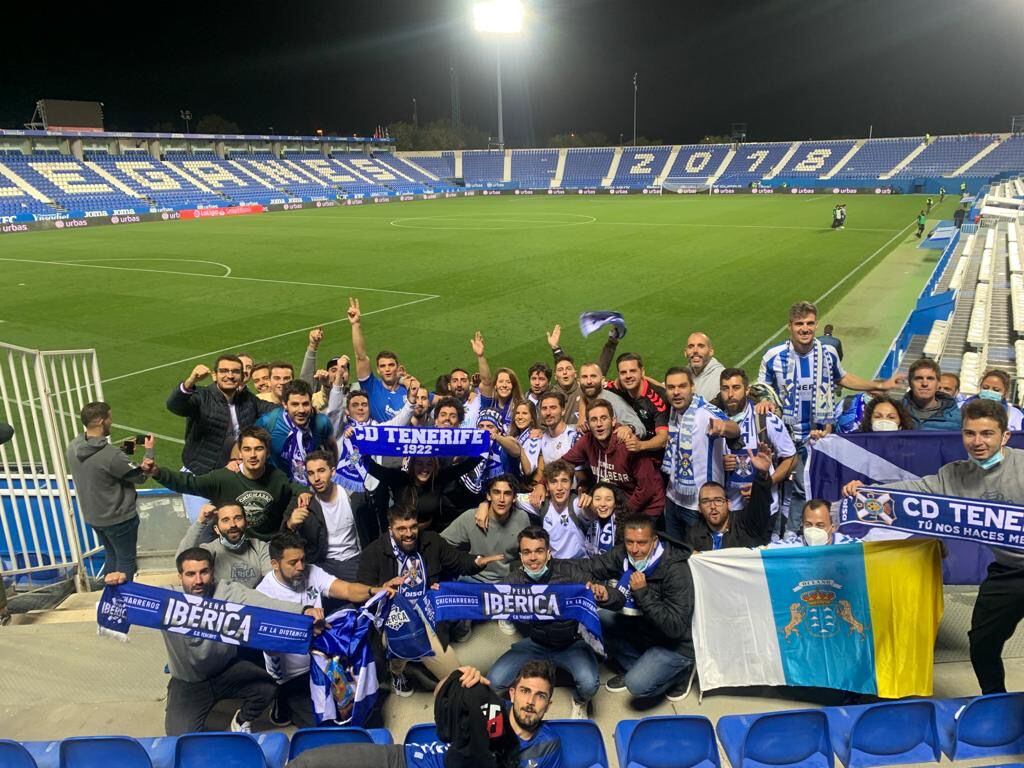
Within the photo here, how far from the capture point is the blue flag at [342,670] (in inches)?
169

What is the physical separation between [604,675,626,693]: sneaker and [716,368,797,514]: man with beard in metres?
1.65

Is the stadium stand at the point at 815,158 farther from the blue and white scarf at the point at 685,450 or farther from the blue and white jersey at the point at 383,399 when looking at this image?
the blue and white scarf at the point at 685,450

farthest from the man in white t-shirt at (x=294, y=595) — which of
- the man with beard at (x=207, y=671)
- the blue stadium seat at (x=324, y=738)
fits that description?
the blue stadium seat at (x=324, y=738)

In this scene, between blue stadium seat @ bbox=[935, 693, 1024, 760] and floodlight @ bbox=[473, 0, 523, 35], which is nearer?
blue stadium seat @ bbox=[935, 693, 1024, 760]

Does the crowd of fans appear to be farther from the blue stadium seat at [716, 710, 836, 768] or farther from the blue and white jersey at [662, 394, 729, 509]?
the blue stadium seat at [716, 710, 836, 768]

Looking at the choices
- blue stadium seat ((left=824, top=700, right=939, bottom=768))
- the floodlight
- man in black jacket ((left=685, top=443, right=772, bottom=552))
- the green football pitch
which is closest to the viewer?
blue stadium seat ((left=824, top=700, right=939, bottom=768))

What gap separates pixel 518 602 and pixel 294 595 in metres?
1.42

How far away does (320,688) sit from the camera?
4.29m

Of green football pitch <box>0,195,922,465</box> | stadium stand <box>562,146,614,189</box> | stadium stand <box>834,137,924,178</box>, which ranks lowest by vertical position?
green football pitch <box>0,195,922,465</box>

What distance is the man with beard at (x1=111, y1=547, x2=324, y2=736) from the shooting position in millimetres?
4367

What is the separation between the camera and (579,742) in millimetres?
3646

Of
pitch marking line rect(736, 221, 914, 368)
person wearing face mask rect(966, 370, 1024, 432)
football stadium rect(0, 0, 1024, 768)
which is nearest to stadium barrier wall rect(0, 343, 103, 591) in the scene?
football stadium rect(0, 0, 1024, 768)

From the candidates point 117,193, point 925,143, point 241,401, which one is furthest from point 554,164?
point 241,401

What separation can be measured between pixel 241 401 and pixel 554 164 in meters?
79.4
